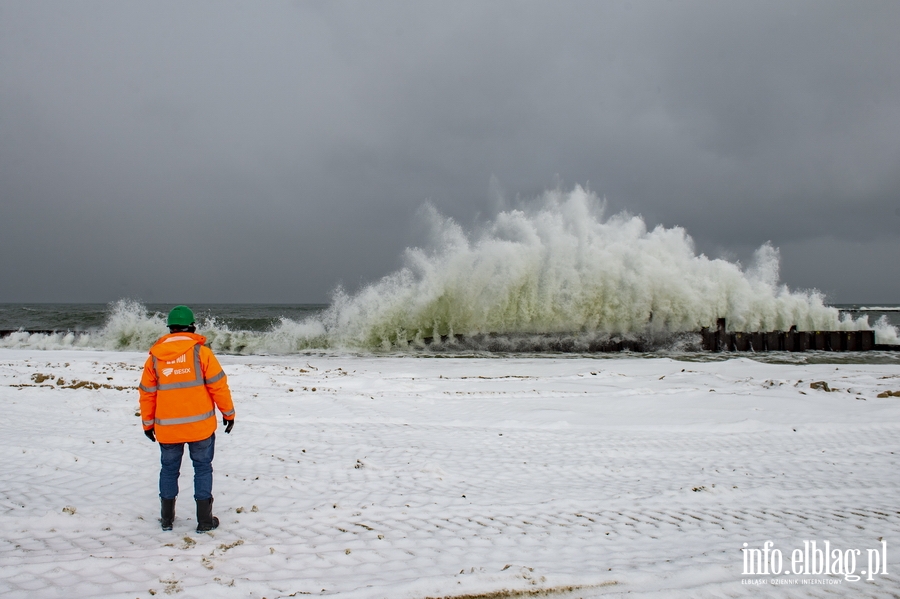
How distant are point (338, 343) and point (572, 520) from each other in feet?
70.4

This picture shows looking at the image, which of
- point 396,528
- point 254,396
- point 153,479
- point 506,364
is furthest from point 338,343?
point 396,528

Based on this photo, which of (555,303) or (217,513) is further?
(555,303)

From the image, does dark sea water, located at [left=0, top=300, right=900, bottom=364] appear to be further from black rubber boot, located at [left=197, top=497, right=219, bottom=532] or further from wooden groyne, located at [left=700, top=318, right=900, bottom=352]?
black rubber boot, located at [left=197, top=497, right=219, bottom=532]

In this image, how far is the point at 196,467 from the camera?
408 cm

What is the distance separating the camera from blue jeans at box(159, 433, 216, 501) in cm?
405

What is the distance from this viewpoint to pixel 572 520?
4566 mm

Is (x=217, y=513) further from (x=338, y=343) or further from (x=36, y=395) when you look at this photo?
(x=338, y=343)

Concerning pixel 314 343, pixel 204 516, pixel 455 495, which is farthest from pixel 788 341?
pixel 204 516

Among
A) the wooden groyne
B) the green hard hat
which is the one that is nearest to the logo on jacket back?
the green hard hat

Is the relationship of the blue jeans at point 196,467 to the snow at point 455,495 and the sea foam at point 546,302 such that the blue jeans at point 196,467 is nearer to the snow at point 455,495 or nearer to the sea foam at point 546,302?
the snow at point 455,495

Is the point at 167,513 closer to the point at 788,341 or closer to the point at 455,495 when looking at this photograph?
the point at 455,495

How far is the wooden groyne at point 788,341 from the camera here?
23469mm

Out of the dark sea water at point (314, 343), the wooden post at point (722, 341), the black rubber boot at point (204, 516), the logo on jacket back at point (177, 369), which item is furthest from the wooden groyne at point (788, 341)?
the logo on jacket back at point (177, 369)

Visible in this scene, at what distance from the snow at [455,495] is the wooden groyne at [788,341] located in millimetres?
12684
